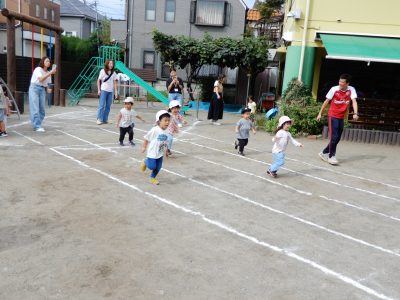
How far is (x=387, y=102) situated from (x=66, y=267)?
11589 millimetres

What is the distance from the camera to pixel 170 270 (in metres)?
3.95

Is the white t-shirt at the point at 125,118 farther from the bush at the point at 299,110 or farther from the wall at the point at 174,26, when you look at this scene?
the wall at the point at 174,26

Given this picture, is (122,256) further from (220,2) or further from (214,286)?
(220,2)

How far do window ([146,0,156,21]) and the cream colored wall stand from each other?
1566 cm

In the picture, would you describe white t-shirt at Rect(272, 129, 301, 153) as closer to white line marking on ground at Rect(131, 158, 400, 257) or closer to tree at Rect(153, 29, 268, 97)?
white line marking on ground at Rect(131, 158, 400, 257)

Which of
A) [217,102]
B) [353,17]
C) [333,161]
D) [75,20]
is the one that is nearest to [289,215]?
[333,161]

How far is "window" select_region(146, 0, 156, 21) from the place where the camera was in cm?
2750

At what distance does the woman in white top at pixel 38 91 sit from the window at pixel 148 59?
1800 cm

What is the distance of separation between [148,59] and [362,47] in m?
17.8

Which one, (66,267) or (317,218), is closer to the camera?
(66,267)

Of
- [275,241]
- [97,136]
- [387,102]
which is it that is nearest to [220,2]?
[387,102]

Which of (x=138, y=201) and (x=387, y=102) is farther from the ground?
(x=387, y=102)

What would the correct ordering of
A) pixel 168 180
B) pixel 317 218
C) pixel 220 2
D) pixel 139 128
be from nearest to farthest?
pixel 317 218 < pixel 168 180 < pixel 139 128 < pixel 220 2

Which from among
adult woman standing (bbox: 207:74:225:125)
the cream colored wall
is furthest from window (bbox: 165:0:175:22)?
the cream colored wall
